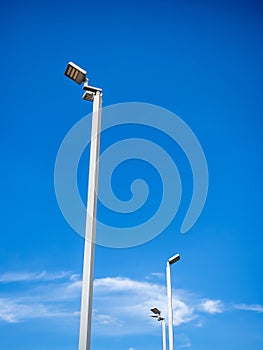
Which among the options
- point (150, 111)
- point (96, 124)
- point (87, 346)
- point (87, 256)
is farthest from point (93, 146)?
point (87, 346)

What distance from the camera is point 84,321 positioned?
448 cm

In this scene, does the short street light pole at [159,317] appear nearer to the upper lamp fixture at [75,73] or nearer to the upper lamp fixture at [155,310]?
the upper lamp fixture at [155,310]

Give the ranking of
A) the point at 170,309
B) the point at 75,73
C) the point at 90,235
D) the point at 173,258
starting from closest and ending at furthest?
the point at 90,235
the point at 75,73
the point at 170,309
the point at 173,258

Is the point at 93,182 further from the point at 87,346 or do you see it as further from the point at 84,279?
the point at 87,346

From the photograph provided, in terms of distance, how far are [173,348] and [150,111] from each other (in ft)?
23.6

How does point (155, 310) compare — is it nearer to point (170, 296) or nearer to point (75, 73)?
point (170, 296)

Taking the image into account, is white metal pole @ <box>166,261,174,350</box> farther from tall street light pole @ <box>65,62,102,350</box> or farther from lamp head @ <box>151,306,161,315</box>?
tall street light pole @ <box>65,62,102,350</box>

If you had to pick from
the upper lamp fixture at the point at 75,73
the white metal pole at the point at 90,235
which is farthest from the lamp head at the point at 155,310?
the upper lamp fixture at the point at 75,73

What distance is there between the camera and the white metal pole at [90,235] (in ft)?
14.7

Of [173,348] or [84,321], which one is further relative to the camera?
[173,348]

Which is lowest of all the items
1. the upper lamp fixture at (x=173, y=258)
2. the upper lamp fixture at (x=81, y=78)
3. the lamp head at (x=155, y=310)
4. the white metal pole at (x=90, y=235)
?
the white metal pole at (x=90, y=235)

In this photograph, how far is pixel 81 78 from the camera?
6102mm

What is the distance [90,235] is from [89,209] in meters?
0.39

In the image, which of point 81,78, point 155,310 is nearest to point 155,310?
point 155,310
